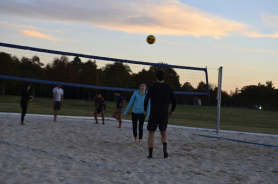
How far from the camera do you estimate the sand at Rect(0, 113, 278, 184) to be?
433 centimetres

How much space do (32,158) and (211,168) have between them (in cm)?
313

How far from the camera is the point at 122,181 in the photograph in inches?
162

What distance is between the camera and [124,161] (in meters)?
5.49

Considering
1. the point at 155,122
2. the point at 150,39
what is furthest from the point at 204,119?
the point at 155,122

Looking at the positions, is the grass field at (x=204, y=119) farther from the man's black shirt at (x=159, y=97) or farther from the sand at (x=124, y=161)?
the man's black shirt at (x=159, y=97)

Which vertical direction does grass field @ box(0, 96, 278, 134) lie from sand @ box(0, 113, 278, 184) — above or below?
below

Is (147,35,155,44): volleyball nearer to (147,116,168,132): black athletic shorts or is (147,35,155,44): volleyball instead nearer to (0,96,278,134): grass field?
(0,96,278,134): grass field

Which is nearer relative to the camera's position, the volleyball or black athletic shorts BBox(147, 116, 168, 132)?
black athletic shorts BBox(147, 116, 168, 132)

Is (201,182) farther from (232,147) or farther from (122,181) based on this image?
(232,147)

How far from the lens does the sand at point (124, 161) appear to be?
4.33 m

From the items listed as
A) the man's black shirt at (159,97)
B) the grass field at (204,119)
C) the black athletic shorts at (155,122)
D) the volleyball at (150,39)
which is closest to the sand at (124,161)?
the black athletic shorts at (155,122)

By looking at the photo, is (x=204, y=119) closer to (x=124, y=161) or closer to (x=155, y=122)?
(x=155, y=122)

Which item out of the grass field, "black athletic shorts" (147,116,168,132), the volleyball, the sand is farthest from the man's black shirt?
the grass field

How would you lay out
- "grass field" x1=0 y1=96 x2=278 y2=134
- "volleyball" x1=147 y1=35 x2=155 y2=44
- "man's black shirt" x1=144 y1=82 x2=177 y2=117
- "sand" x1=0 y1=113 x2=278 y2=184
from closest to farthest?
"sand" x1=0 y1=113 x2=278 y2=184, "man's black shirt" x1=144 y1=82 x2=177 y2=117, "volleyball" x1=147 y1=35 x2=155 y2=44, "grass field" x1=0 y1=96 x2=278 y2=134
